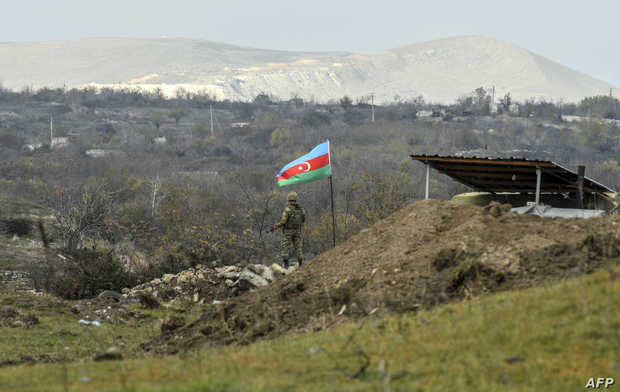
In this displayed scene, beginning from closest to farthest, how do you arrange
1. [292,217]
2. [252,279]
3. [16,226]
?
[252,279] < [292,217] < [16,226]

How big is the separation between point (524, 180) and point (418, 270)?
31.3ft

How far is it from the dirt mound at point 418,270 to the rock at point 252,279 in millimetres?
4442

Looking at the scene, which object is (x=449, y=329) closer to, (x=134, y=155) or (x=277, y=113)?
(x=134, y=155)

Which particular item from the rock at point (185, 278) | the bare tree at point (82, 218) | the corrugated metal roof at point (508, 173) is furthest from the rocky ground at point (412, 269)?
the bare tree at point (82, 218)

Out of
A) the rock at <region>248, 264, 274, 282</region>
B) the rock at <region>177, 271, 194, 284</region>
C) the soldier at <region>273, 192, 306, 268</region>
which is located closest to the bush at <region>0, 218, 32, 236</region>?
the rock at <region>177, 271, 194, 284</region>

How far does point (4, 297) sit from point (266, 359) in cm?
1203

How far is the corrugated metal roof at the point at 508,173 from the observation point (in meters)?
19.1

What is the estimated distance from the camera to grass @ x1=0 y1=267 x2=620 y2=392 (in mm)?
7746

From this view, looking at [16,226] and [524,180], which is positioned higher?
[524,180]

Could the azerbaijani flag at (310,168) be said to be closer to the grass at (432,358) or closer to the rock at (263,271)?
the rock at (263,271)

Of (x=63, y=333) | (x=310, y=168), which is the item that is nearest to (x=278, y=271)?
(x=310, y=168)

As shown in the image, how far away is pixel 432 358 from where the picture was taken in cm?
844

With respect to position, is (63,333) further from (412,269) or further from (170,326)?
(412,269)

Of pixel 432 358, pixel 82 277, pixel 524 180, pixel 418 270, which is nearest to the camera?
pixel 432 358
